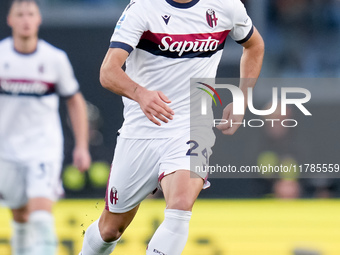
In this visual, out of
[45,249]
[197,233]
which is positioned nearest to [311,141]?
[197,233]

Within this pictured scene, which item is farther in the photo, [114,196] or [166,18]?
[114,196]

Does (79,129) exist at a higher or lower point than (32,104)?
lower

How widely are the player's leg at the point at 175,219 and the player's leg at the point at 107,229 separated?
624 mm

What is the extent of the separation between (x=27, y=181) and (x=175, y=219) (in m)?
2.85

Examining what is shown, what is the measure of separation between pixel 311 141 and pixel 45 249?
5.72 metres

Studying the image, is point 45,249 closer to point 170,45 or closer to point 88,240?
point 88,240

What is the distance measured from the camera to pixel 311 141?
35.2 feet

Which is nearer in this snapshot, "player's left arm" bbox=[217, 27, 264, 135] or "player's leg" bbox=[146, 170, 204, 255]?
"player's leg" bbox=[146, 170, 204, 255]

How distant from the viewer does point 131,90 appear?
393 centimetres

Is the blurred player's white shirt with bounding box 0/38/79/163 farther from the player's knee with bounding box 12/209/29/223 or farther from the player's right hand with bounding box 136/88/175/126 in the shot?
the player's right hand with bounding box 136/88/175/126

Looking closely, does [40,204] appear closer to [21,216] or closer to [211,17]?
[21,216]

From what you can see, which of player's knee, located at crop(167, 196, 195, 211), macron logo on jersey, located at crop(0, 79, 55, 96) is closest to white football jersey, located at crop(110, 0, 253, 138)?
player's knee, located at crop(167, 196, 195, 211)

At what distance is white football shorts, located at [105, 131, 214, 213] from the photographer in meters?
4.17

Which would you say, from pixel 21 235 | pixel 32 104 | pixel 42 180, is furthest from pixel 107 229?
pixel 32 104
